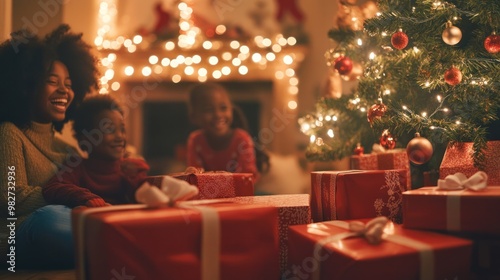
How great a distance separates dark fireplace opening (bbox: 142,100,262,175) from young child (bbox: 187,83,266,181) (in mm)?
1406

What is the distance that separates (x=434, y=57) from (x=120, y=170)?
1096 millimetres

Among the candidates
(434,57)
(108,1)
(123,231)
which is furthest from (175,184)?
(108,1)

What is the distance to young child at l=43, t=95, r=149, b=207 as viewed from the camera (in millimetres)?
1420

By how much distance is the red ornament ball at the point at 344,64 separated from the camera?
5.01 ft

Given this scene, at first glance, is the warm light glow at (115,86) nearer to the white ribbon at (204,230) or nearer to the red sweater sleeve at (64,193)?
the red sweater sleeve at (64,193)

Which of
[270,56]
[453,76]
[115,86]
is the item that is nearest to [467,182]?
[453,76]

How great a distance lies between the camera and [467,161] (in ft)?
4.04

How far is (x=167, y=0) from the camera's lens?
3529mm

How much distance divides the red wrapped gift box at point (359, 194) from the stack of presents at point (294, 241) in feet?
0.62

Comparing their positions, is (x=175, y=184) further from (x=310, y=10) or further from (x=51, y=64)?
(x=310, y=10)

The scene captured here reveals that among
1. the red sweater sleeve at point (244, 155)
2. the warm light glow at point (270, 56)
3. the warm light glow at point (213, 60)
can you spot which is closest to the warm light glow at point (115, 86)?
the warm light glow at point (213, 60)

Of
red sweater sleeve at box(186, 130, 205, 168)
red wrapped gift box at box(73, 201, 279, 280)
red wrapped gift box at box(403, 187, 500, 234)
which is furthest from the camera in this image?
red sweater sleeve at box(186, 130, 205, 168)

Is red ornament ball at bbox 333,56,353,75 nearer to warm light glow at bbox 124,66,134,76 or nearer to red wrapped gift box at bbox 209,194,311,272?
red wrapped gift box at bbox 209,194,311,272

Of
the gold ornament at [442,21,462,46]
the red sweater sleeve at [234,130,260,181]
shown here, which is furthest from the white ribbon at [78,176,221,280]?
the red sweater sleeve at [234,130,260,181]
